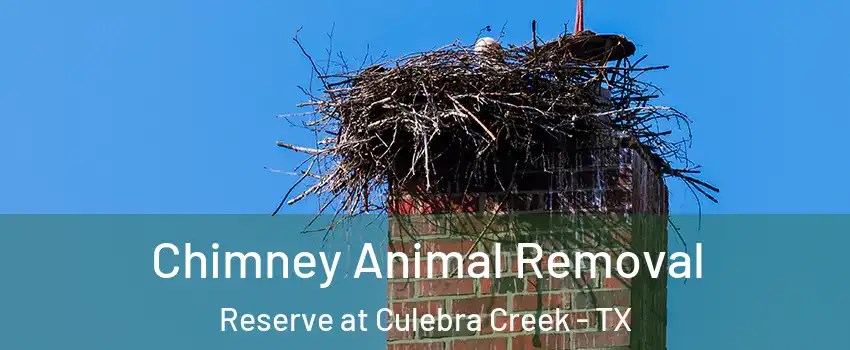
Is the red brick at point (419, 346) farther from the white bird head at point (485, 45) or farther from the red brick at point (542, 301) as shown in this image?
the white bird head at point (485, 45)

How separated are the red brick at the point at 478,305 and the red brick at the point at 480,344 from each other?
0.12 m

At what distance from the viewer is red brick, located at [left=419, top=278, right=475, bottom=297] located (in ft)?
15.8

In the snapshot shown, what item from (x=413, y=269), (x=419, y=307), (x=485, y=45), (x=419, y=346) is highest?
(x=485, y=45)

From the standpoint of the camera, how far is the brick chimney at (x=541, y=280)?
15.3 ft

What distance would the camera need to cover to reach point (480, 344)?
15.3 feet

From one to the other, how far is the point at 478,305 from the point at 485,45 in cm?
139

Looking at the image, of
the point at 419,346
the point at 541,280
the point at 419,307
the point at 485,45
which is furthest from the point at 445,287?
the point at 485,45

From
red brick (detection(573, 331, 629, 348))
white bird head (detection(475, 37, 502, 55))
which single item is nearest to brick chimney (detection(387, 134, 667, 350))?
red brick (detection(573, 331, 629, 348))

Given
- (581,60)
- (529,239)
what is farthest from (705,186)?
(529,239)

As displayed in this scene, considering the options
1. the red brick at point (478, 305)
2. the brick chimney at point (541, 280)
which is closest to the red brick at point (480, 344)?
the brick chimney at point (541, 280)

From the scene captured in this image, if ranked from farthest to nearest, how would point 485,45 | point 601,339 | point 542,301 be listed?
1. point 485,45
2. point 542,301
3. point 601,339

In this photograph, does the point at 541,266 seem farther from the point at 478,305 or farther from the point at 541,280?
the point at 478,305

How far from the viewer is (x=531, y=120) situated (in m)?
5.04

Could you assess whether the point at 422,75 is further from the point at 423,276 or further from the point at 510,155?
the point at 423,276
